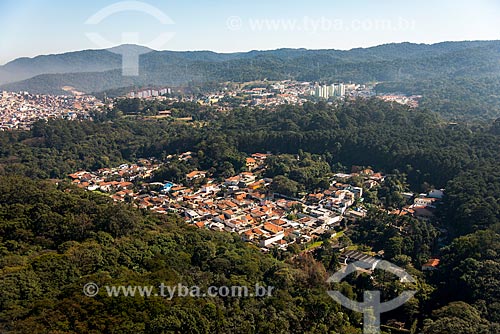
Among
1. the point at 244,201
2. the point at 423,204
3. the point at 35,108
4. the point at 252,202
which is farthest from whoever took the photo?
the point at 35,108

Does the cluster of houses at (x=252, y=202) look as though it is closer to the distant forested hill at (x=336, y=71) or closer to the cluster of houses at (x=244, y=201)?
the cluster of houses at (x=244, y=201)

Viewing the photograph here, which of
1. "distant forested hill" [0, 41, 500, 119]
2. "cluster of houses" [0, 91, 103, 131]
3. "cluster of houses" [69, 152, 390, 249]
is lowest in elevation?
"cluster of houses" [69, 152, 390, 249]

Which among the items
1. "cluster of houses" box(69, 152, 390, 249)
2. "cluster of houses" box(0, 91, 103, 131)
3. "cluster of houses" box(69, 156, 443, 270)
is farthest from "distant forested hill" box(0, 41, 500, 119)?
"cluster of houses" box(69, 152, 390, 249)

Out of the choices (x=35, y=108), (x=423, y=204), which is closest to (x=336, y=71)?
(x=35, y=108)

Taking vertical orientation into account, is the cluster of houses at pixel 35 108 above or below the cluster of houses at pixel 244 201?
above

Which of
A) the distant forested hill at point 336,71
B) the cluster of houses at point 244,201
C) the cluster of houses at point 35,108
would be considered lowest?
the cluster of houses at point 244,201

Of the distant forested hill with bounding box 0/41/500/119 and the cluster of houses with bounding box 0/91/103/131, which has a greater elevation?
A: the distant forested hill with bounding box 0/41/500/119

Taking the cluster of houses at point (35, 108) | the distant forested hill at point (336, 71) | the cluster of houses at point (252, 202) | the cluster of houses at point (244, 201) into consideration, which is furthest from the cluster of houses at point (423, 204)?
the cluster of houses at point (35, 108)

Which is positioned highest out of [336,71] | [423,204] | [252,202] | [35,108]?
[336,71]

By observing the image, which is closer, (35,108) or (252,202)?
(252,202)

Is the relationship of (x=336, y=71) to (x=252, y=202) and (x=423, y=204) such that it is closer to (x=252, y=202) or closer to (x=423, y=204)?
(x=423, y=204)

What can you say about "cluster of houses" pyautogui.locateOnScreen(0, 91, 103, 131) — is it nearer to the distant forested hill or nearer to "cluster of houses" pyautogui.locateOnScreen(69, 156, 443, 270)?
the distant forested hill
